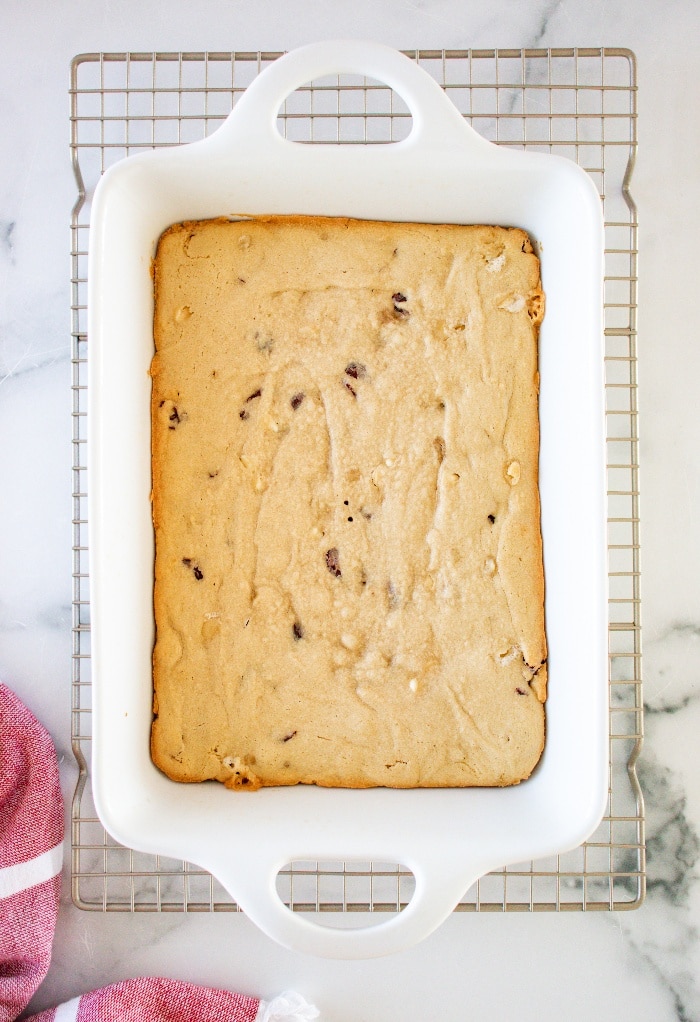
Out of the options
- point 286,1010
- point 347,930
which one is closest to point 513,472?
point 347,930

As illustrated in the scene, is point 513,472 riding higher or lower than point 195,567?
higher

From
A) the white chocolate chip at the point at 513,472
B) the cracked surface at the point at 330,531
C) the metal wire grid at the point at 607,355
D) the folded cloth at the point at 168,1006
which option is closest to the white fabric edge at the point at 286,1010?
the folded cloth at the point at 168,1006

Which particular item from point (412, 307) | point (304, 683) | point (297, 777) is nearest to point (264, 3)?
point (412, 307)

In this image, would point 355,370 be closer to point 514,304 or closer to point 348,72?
point 514,304

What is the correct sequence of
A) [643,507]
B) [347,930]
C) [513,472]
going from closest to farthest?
[347,930]
[513,472]
[643,507]

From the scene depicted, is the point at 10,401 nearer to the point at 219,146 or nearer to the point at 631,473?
the point at 219,146

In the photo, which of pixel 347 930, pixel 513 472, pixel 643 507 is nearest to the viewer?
pixel 347 930

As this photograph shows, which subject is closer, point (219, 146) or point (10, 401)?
point (219, 146)
